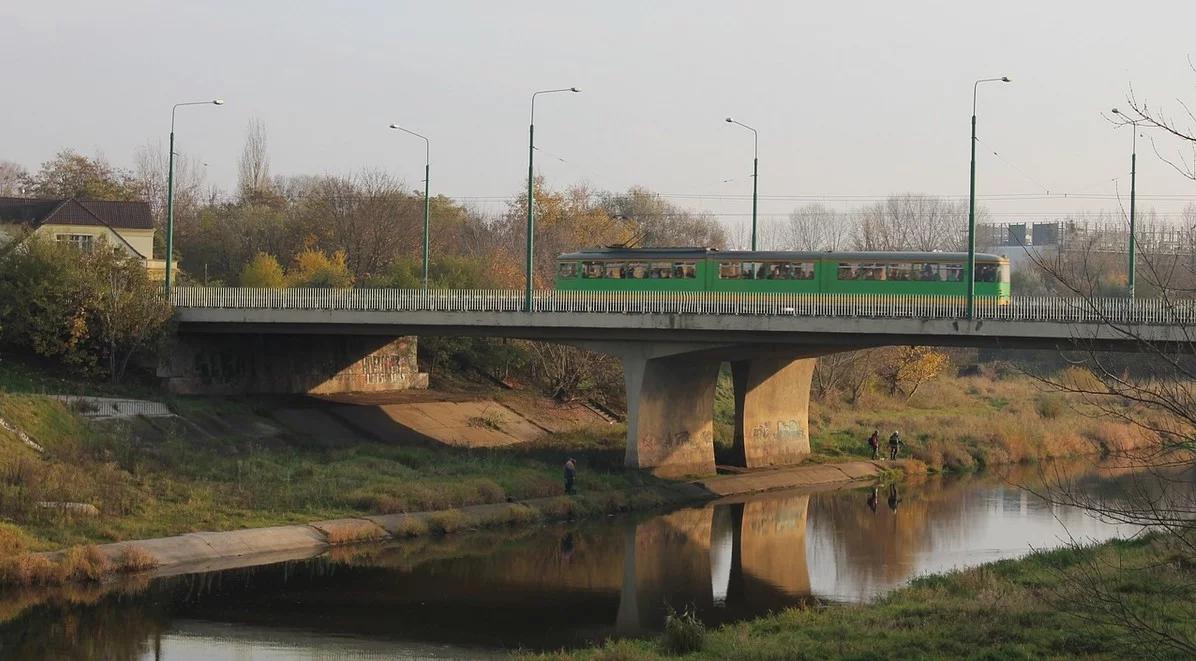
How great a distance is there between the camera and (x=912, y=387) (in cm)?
8994

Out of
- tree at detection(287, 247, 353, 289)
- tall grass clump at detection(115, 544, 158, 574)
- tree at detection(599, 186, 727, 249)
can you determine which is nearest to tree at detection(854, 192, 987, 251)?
tree at detection(599, 186, 727, 249)

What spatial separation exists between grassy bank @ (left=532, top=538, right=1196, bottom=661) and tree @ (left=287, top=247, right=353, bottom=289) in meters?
49.2

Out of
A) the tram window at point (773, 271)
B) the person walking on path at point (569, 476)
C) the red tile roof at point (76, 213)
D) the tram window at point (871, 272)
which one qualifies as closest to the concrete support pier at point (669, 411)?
the tram window at point (773, 271)

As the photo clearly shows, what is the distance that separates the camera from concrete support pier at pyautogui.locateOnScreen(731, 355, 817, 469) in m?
63.0

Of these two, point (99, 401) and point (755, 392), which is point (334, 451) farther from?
point (755, 392)

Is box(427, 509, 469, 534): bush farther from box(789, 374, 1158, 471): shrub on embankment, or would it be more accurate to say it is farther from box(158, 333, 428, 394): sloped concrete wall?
box(789, 374, 1158, 471): shrub on embankment

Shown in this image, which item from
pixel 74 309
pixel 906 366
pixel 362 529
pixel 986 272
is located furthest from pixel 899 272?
pixel 906 366

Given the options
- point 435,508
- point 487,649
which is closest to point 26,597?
point 487,649

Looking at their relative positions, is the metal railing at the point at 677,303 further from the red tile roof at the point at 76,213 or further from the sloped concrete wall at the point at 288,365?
the red tile roof at the point at 76,213

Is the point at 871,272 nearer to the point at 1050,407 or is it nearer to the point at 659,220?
the point at 1050,407

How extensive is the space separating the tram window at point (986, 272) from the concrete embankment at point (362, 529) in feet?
41.8

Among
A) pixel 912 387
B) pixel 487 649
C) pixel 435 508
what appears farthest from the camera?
pixel 912 387

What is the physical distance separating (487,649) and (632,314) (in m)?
24.3

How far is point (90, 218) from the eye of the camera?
8688 cm
